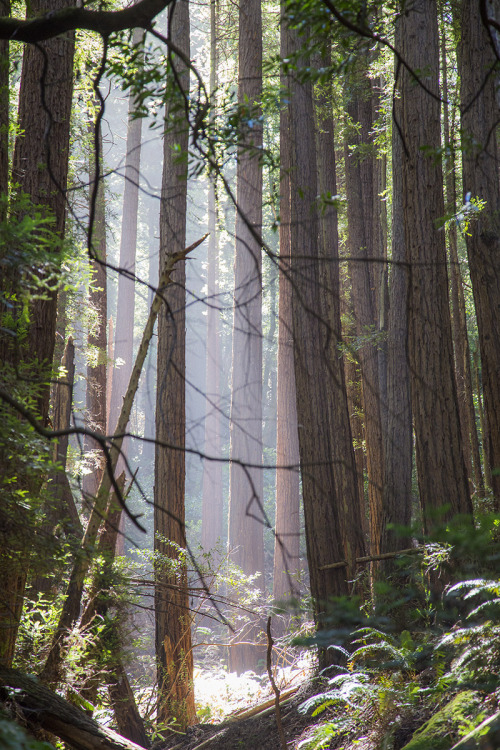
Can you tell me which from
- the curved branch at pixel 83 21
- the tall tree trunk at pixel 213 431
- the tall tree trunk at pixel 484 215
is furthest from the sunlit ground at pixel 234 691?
the tall tree trunk at pixel 213 431

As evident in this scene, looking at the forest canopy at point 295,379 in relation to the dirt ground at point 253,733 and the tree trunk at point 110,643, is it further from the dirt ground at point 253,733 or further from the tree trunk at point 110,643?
the dirt ground at point 253,733

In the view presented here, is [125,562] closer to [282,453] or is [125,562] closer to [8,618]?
[8,618]

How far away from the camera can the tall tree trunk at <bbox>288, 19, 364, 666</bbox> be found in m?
6.23

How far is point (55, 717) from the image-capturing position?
326 cm

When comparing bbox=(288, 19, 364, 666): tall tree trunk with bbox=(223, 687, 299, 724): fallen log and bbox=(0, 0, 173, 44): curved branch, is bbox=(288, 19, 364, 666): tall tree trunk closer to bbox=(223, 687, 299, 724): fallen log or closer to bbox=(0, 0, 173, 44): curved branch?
bbox=(223, 687, 299, 724): fallen log

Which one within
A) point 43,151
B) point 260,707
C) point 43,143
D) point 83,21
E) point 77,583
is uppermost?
point 43,143

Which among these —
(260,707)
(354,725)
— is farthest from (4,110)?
(260,707)

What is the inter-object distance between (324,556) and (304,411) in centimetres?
160

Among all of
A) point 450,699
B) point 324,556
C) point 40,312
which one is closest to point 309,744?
point 450,699

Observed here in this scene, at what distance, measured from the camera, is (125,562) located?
538cm

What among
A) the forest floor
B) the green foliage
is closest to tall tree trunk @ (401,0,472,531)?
the forest floor

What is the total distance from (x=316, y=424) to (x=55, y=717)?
412 cm

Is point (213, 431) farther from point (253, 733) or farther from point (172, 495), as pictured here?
point (253, 733)

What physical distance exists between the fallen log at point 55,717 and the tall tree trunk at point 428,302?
3.04 metres
